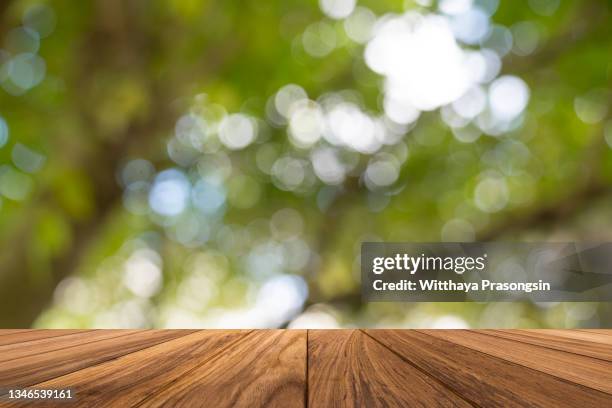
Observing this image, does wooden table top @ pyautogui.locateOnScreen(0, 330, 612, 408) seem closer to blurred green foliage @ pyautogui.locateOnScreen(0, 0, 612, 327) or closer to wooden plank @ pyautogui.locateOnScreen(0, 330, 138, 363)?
wooden plank @ pyautogui.locateOnScreen(0, 330, 138, 363)

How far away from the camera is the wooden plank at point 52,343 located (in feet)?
2.98

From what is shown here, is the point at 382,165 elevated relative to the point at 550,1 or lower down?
lower down

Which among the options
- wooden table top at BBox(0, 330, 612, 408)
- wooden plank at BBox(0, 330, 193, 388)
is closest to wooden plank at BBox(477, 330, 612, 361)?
wooden table top at BBox(0, 330, 612, 408)

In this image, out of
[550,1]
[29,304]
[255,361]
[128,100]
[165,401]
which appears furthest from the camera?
[29,304]

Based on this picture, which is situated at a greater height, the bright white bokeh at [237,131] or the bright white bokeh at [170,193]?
the bright white bokeh at [237,131]

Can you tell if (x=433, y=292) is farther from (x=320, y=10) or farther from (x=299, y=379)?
(x=299, y=379)

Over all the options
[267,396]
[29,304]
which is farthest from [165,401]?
[29,304]

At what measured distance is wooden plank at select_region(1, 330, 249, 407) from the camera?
1.87 ft

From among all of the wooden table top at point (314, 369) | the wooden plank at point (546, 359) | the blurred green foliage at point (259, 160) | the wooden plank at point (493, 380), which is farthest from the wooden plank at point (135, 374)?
the blurred green foliage at point (259, 160)

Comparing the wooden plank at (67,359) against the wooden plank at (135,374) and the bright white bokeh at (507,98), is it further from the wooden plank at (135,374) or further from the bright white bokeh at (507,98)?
the bright white bokeh at (507,98)

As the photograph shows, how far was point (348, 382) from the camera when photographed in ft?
2.03

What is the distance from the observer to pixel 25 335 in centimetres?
119

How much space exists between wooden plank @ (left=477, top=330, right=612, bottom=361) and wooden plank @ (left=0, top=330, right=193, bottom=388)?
0.64 metres

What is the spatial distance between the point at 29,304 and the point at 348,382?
1.89 meters
